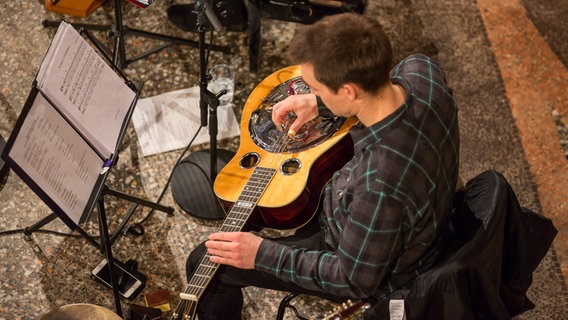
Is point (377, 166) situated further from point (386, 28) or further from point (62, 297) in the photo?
point (386, 28)

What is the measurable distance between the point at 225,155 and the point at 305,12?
84 centimetres

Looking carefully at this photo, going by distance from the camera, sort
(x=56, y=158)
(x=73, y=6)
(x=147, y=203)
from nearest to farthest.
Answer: (x=56, y=158), (x=147, y=203), (x=73, y=6)

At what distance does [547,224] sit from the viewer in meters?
2.13

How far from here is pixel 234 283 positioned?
7.95ft

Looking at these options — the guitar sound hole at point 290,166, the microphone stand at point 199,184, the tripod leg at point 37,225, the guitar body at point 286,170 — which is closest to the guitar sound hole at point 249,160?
the guitar body at point 286,170

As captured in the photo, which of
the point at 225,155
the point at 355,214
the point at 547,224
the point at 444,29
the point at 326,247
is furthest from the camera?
the point at 444,29

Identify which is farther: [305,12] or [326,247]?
[305,12]

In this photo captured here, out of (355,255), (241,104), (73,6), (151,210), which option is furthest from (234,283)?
(73,6)

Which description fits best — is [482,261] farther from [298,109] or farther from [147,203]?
[147,203]

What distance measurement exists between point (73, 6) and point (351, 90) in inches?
96.1

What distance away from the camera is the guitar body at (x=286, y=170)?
251 centimetres

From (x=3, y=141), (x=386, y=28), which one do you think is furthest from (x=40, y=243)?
(x=386, y=28)

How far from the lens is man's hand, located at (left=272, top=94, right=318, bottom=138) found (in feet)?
8.54

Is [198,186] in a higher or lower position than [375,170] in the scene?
lower
